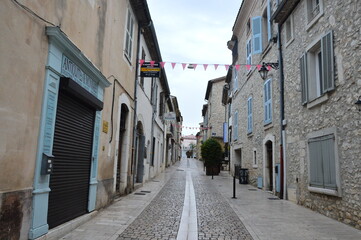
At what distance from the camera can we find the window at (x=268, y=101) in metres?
11.3

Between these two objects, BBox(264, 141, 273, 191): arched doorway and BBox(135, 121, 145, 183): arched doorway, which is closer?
BBox(264, 141, 273, 191): arched doorway

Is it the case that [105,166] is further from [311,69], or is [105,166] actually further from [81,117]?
[311,69]

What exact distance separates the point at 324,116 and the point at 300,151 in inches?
67.8

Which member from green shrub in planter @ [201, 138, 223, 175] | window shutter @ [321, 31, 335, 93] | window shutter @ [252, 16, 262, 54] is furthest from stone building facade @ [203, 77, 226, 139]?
window shutter @ [321, 31, 335, 93]

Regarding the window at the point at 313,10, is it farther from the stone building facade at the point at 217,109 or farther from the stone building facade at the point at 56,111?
the stone building facade at the point at 217,109

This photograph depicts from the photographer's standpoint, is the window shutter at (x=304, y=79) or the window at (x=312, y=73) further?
the window shutter at (x=304, y=79)

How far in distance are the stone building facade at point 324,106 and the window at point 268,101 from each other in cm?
154

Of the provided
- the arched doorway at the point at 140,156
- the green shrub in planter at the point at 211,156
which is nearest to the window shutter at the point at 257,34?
the arched doorway at the point at 140,156

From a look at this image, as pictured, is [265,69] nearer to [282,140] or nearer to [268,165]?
[282,140]

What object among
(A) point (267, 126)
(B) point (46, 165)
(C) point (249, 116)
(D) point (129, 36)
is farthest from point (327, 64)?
(C) point (249, 116)

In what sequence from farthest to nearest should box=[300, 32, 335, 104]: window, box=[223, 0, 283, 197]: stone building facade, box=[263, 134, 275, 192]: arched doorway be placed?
1. box=[263, 134, 275, 192]: arched doorway
2. box=[223, 0, 283, 197]: stone building facade
3. box=[300, 32, 335, 104]: window

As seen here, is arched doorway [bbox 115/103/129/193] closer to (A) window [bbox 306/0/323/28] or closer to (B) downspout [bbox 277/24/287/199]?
(B) downspout [bbox 277/24/287/199]

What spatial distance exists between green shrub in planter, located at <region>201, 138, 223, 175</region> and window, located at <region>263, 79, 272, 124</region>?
9.38 m

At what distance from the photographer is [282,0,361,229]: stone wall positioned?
5812 millimetres
